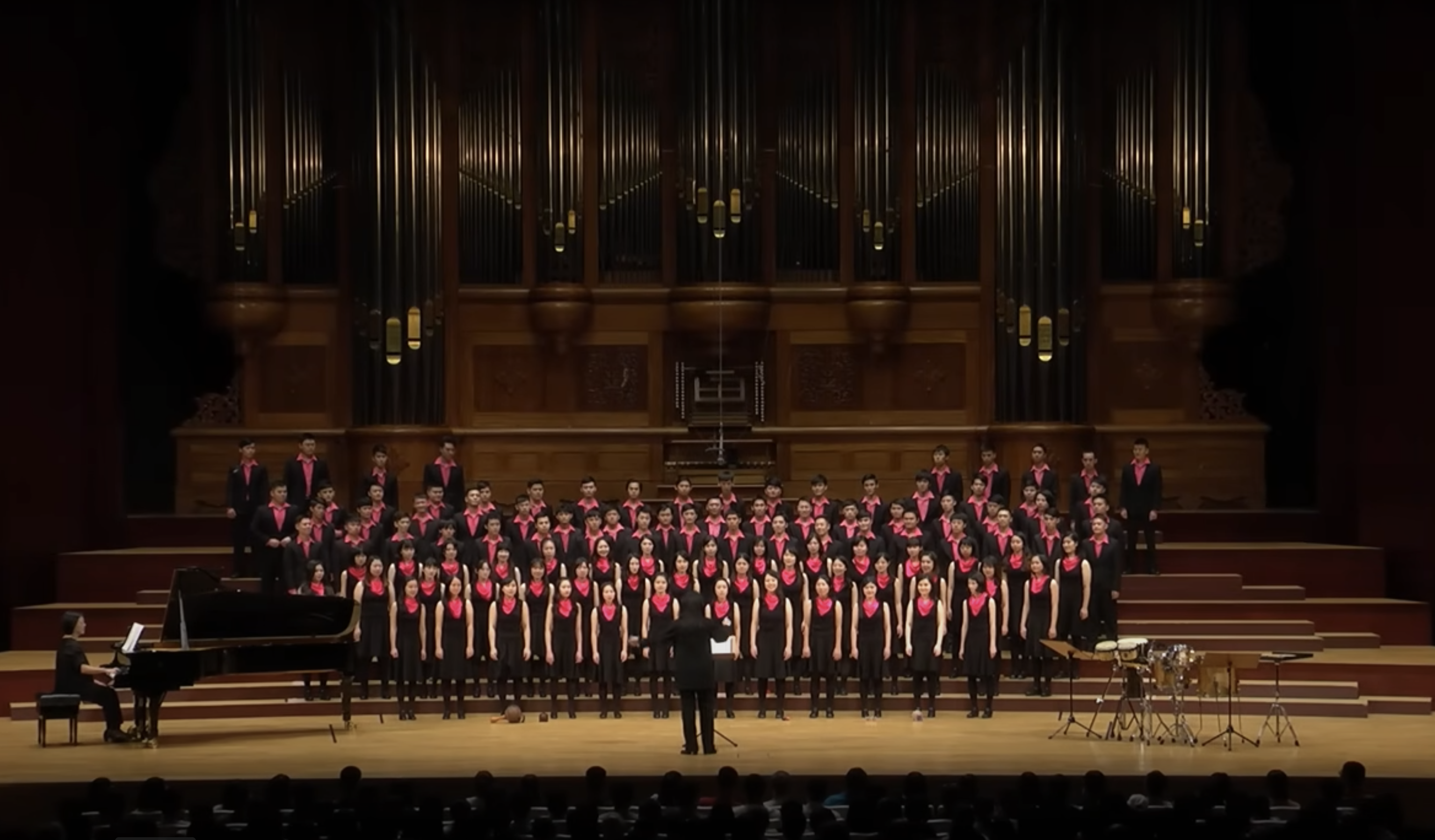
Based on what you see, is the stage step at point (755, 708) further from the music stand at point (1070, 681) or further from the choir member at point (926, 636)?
the choir member at point (926, 636)

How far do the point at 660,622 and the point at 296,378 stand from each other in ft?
14.6

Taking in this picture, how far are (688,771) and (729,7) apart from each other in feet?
22.6

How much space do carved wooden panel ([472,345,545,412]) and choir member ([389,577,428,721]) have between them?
11.1 feet

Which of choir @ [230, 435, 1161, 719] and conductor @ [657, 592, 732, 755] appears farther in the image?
choir @ [230, 435, 1161, 719]

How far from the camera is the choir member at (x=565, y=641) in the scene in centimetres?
1488

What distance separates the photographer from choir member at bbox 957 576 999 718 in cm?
1466

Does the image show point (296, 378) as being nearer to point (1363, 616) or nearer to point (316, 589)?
point (316, 589)

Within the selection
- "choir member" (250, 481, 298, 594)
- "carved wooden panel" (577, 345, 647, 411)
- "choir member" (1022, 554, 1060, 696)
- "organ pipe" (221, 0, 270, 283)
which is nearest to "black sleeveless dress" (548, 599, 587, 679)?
"choir member" (250, 481, 298, 594)

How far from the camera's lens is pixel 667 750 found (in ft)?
43.9

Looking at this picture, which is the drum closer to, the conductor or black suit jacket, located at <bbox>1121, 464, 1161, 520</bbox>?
the conductor

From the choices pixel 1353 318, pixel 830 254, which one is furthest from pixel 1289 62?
pixel 830 254

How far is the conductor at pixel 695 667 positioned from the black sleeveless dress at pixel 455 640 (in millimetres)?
1840

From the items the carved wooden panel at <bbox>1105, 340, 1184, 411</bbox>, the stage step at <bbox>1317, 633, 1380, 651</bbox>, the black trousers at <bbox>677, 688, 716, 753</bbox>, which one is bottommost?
the black trousers at <bbox>677, 688, 716, 753</bbox>

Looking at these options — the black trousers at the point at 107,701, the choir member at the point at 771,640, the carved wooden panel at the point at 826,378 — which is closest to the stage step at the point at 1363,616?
the choir member at the point at 771,640
